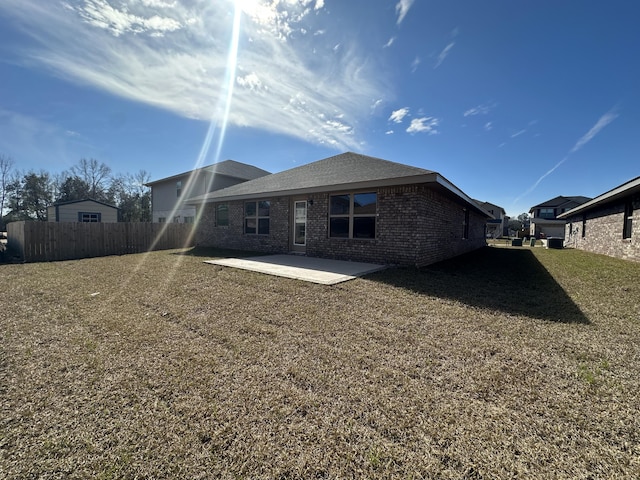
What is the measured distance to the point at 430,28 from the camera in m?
8.17

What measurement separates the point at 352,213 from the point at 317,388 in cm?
681

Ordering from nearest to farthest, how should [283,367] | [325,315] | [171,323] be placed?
[283,367]
[171,323]
[325,315]

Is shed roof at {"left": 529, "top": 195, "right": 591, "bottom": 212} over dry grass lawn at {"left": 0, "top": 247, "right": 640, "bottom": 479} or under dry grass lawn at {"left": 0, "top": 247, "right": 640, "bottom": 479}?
over

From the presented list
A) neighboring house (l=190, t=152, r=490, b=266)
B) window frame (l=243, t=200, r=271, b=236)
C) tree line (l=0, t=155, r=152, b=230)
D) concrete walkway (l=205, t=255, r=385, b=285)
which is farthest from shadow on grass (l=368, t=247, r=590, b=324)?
tree line (l=0, t=155, r=152, b=230)

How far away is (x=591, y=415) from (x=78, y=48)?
1313 cm

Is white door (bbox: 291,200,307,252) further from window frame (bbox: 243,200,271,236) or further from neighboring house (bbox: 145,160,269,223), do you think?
neighboring house (bbox: 145,160,269,223)

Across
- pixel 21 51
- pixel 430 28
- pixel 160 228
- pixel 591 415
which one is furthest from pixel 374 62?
pixel 160 228

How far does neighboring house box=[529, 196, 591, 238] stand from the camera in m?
38.8

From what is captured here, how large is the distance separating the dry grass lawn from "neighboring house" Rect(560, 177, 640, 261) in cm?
775

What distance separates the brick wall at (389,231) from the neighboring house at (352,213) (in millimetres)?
28

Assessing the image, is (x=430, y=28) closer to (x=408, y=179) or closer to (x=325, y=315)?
(x=408, y=179)

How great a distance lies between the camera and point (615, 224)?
37.5ft

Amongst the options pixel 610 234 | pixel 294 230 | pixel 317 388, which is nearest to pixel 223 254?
pixel 294 230

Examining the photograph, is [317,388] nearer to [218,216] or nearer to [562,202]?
[218,216]
